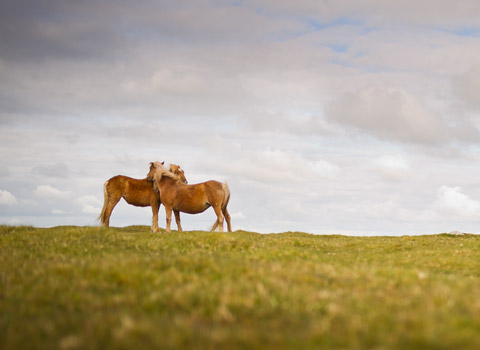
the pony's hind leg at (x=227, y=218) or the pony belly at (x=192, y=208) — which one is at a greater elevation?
the pony belly at (x=192, y=208)

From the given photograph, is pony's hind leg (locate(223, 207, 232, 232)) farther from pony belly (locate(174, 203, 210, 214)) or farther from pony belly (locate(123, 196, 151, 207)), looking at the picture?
pony belly (locate(123, 196, 151, 207))

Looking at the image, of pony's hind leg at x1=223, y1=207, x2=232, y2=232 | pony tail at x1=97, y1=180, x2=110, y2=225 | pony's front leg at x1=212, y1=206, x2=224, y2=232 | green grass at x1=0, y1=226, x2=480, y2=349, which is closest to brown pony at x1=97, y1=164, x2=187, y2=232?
pony tail at x1=97, y1=180, x2=110, y2=225

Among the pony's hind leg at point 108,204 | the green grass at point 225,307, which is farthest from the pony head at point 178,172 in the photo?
the green grass at point 225,307

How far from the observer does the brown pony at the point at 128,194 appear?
32.8 m

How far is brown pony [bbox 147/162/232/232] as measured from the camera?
31891 millimetres

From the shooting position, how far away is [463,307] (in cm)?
859

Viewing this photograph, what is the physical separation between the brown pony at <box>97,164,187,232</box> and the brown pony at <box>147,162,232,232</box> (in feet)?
4.14

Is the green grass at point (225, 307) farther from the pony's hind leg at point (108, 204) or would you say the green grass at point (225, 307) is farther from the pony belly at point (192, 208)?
the pony's hind leg at point (108, 204)

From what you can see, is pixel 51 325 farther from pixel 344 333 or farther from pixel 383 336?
pixel 383 336

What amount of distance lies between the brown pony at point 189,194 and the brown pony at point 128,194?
4.14 ft

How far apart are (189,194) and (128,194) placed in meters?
4.78

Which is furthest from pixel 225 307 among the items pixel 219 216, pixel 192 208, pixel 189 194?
pixel 192 208

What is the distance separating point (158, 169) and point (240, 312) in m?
25.6

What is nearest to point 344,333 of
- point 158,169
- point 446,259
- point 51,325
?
point 51,325
